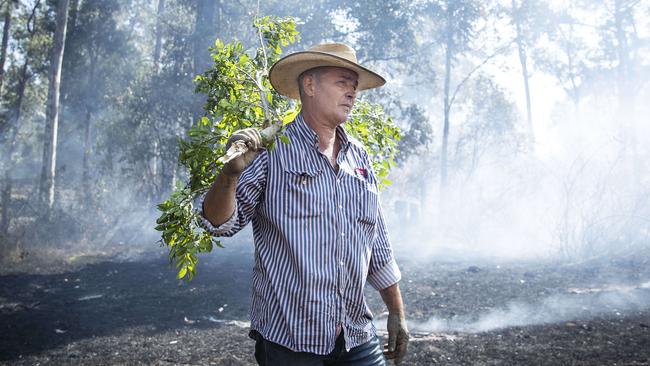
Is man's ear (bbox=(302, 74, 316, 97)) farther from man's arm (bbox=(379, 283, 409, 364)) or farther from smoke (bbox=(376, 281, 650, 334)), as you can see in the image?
smoke (bbox=(376, 281, 650, 334))

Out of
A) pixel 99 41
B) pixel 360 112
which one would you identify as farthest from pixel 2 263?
pixel 99 41

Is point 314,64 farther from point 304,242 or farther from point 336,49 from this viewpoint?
point 304,242

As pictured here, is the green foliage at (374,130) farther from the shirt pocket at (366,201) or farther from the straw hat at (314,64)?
the shirt pocket at (366,201)

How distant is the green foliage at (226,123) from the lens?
97.9 inches

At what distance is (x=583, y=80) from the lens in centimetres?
3353

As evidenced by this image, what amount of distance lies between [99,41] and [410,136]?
14.8 metres

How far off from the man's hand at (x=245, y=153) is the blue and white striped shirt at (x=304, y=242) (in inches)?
7.0

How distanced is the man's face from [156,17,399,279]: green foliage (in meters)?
0.24

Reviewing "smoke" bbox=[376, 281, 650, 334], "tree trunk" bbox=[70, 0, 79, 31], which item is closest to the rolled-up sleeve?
"smoke" bbox=[376, 281, 650, 334]

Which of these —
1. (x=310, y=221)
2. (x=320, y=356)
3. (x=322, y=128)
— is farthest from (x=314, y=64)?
(x=320, y=356)

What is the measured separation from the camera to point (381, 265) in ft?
9.01

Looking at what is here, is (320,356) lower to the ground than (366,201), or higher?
lower

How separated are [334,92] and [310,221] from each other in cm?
71

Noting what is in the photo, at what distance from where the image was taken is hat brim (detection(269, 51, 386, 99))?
2.53m
